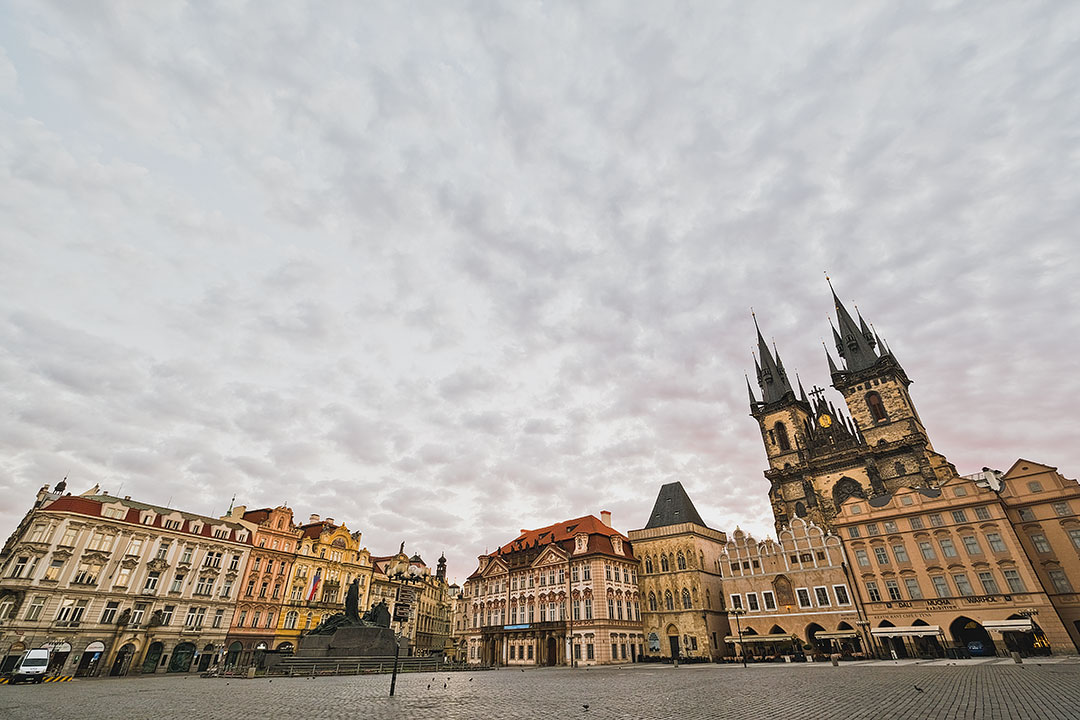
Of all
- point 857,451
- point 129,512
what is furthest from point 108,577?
point 857,451

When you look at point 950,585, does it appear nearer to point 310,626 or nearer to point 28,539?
point 310,626

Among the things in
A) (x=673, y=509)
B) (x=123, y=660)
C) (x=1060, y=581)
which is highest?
(x=673, y=509)

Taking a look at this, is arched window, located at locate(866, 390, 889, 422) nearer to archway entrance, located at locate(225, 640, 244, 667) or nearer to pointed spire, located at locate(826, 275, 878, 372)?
pointed spire, located at locate(826, 275, 878, 372)

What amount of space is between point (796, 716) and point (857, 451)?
58413mm

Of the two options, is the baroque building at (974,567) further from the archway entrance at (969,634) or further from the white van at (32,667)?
the white van at (32,667)

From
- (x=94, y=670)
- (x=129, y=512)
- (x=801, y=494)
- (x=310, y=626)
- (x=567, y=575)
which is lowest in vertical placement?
(x=94, y=670)

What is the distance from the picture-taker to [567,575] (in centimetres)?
5466

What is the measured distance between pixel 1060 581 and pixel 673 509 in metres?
31.7

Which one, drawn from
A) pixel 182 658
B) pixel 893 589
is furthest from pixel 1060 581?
pixel 182 658

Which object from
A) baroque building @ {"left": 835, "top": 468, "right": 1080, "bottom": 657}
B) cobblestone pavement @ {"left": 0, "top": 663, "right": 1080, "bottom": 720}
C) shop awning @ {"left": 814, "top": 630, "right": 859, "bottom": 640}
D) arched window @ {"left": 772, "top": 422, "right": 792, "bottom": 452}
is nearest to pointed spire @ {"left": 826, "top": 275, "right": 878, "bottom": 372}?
arched window @ {"left": 772, "top": 422, "right": 792, "bottom": 452}

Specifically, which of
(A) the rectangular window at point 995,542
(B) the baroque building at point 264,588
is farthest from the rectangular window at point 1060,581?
(B) the baroque building at point 264,588

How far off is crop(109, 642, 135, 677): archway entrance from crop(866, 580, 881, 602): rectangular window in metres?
62.4

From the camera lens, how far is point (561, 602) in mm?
53969

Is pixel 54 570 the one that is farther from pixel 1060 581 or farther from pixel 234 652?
pixel 1060 581
